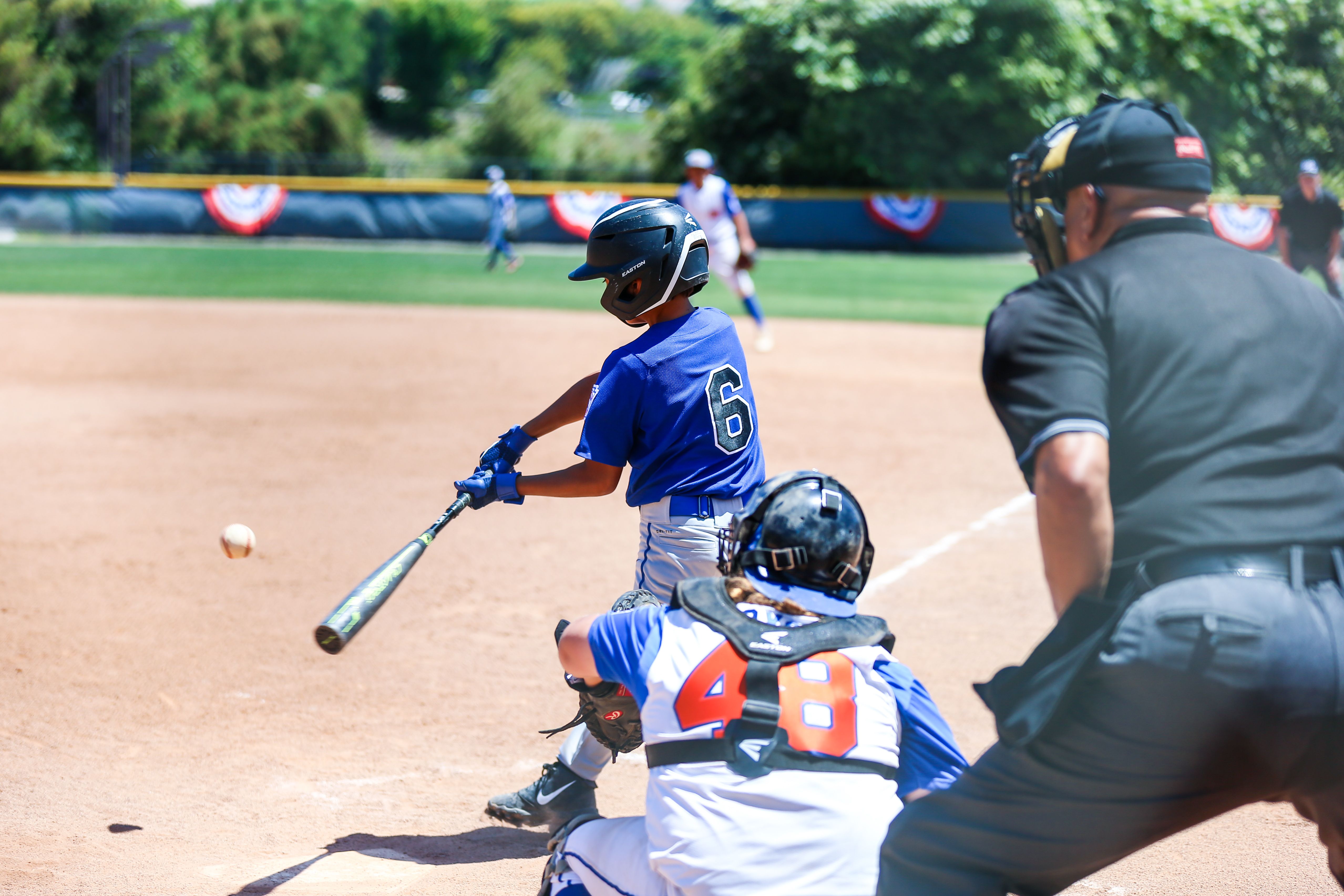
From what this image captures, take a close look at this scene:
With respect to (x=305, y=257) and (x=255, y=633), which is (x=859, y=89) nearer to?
(x=305, y=257)

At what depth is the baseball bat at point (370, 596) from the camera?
3301 millimetres

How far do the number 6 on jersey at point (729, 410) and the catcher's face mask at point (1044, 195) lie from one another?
1.21m

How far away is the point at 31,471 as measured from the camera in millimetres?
8898

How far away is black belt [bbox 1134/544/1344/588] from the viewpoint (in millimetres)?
2072

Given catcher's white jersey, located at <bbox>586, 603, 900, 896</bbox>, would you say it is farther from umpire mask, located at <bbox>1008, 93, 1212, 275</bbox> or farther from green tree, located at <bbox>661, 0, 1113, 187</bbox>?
green tree, located at <bbox>661, 0, 1113, 187</bbox>

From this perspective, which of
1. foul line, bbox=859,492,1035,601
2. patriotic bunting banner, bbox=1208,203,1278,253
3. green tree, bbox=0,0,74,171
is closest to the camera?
foul line, bbox=859,492,1035,601

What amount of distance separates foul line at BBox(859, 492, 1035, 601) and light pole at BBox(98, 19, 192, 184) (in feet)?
87.1

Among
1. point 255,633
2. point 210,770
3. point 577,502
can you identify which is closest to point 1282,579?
point 210,770

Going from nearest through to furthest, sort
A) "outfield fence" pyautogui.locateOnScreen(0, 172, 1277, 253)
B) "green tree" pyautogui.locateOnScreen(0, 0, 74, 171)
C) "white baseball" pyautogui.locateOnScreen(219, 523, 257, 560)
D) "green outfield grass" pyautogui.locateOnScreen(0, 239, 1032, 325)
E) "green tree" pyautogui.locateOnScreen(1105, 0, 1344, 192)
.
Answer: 1. "white baseball" pyautogui.locateOnScreen(219, 523, 257, 560)
2. "green outfield grass" pyautogui.locateOnScreen(0, 239, 1032, 325)
3. "green tree" pyautogui.locateOnScreen(1105, 0, 1344, 192)
4. "outfield fence" pyautogui.locateOnScreen(0, 172, 1277, 253)
5. "green tree" pyautogui.locateOnScreen(0, 0, 74, 171)

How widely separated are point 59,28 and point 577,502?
44.0 m

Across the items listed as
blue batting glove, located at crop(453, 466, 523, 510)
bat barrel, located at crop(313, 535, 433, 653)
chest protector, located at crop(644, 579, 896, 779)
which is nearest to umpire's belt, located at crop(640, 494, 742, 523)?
blue batting glove, located at crop(453, 466, 523, 510)

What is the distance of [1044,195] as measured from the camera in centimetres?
248

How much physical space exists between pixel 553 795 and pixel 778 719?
6.18 ft

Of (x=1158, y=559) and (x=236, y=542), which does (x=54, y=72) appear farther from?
(x=1158, y=559)
